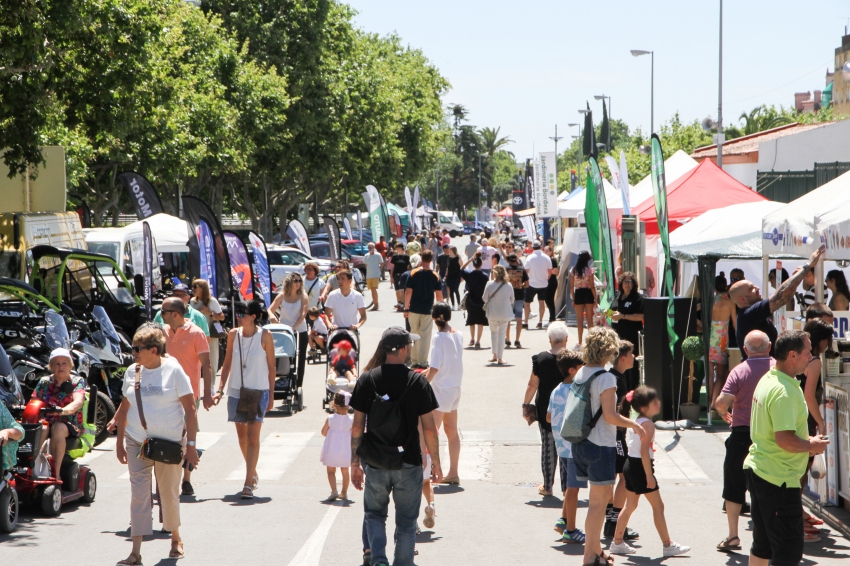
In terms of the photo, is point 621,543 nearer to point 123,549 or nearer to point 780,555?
point 780,555

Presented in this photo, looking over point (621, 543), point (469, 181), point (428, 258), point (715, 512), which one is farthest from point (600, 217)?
point (469, 181)

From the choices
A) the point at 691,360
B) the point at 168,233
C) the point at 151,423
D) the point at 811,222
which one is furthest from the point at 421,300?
the point at 151,423

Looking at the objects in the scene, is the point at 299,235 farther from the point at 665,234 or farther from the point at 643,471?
the point at 643,471

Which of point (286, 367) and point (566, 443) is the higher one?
point (286, 367)

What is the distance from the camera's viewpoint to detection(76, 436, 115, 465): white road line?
10875 millimetres

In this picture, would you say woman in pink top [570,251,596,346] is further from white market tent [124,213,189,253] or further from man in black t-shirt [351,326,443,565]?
man in black t-shirt [351,326,443,565]

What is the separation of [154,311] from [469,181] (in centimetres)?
13270

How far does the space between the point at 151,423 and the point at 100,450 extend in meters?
4.86

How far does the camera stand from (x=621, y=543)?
733 cm

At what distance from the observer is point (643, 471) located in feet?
23.3

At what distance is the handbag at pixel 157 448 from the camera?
6.91 metres

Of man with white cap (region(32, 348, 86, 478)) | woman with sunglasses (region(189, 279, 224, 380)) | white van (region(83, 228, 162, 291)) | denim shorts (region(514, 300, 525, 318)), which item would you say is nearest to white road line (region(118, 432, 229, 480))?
woman with sunglasses (region(189, 279, 224, 380))

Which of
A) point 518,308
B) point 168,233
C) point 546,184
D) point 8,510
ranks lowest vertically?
point 8,510

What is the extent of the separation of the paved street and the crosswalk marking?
0.01 metres
